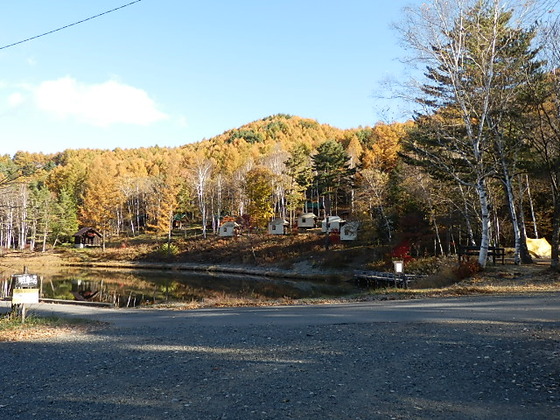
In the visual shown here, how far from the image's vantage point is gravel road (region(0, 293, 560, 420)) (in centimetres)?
466

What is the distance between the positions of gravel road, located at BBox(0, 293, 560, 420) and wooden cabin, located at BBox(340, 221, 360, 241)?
35811 mm

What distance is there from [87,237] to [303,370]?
6998 centimetres

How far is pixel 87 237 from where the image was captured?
6869 centimetres

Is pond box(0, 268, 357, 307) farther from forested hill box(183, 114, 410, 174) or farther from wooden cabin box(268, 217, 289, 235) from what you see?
wooden cabin box(268, 217, 289, 235)

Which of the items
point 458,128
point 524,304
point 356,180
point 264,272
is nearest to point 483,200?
point 458,128

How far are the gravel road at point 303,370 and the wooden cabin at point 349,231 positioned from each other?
3581cm

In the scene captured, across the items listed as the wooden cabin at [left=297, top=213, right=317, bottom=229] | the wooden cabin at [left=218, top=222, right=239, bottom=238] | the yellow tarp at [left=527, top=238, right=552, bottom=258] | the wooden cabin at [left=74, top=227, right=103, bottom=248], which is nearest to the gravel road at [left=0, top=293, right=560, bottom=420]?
the yellow tarp at [left=527, top=238, right=552, bottom=258]

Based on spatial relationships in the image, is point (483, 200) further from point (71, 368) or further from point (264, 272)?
point (264, 272)

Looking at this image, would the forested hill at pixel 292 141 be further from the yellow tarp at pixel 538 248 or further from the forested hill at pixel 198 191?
the yellow tarp at pixel 538 248

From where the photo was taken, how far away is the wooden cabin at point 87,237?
66.7 m

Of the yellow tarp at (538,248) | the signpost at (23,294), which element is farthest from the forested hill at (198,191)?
the signpost at (23,294)

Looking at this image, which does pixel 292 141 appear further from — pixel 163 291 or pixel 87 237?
pixel 163 291

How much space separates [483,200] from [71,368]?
17474mm

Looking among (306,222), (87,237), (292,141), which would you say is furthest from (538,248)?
(292,141)
